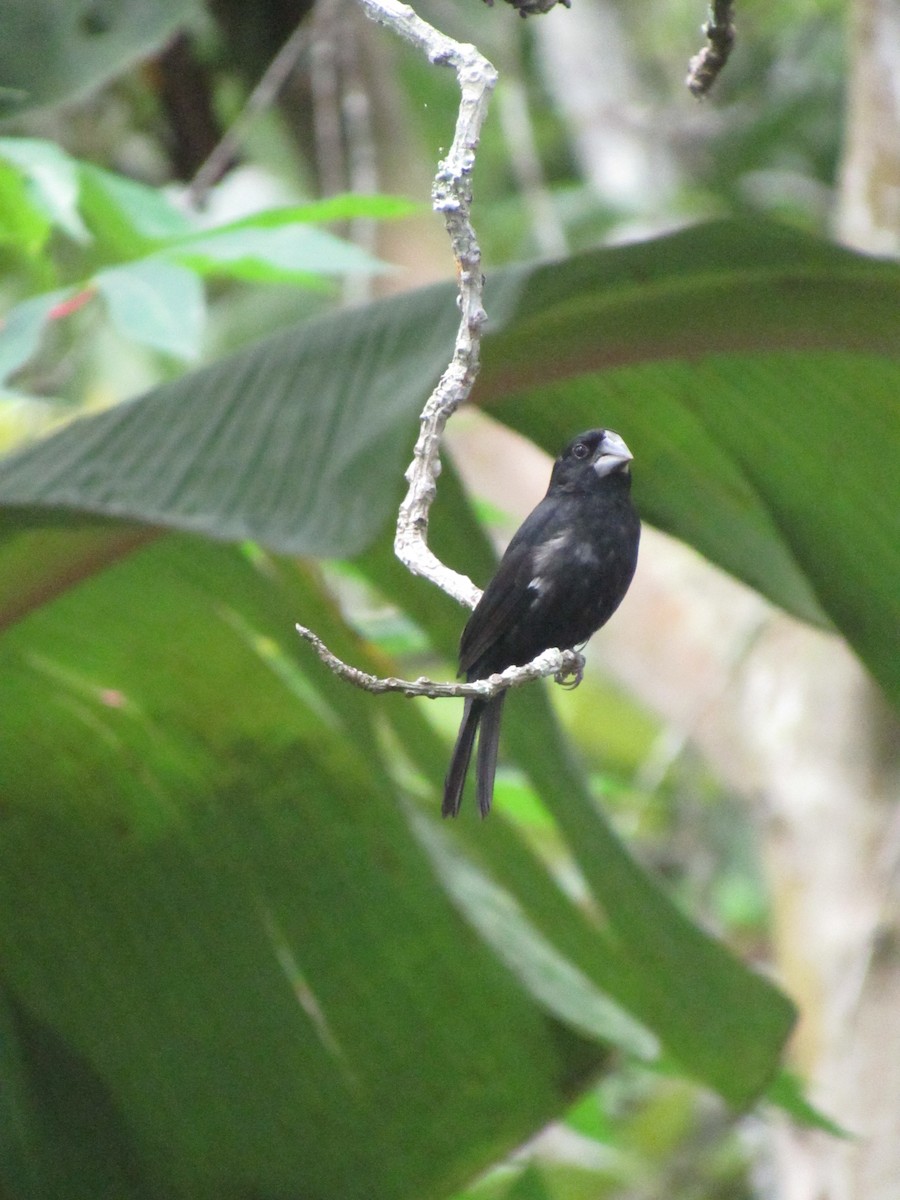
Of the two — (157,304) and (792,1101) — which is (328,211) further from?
(792,1101)

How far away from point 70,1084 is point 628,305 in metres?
1.58

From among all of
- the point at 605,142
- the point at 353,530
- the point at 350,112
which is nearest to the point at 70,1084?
the point at 353,530

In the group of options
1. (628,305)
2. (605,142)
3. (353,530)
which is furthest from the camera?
(605,142)

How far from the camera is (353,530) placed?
1.71 m

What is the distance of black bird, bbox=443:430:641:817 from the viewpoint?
125cm

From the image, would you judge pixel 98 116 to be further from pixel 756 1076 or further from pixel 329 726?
pixel 756 1076

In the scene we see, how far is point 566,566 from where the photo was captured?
1272 millimetres

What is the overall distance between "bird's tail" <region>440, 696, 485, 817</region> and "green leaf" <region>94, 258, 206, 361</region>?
1138 millimetres

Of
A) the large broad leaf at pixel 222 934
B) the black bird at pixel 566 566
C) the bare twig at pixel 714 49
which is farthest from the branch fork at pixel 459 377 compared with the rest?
the large broad leaf at pixel 222 934

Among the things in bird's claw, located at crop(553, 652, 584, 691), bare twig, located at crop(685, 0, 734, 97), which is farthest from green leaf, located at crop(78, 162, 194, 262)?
bird's claw, located at crop(553, 652, 584, 691)

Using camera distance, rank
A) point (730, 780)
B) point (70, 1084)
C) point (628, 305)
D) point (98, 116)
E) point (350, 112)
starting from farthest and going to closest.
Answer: point (98, 116)
point (730, 780)
point (350, 112)
point (70, 1084)
point (628, 305)

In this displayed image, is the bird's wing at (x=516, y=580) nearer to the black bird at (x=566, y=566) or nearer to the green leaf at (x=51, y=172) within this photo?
the black bird at (x=566, y=566)

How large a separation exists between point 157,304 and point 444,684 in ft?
4.64

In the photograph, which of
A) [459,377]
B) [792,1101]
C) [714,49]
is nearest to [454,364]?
[459,377]
